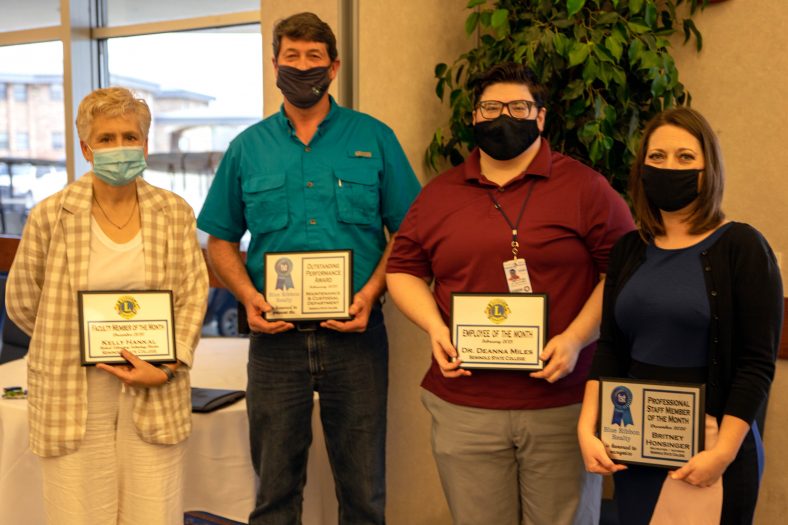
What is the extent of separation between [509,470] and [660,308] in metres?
0.64

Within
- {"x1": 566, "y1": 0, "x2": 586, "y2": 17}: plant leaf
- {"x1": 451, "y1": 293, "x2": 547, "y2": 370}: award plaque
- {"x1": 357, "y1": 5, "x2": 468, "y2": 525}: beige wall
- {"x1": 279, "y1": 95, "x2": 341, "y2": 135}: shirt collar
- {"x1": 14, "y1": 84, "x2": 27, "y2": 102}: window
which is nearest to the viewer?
{"x1": 451, "y1": 293, "x2": 547, "y2": 370}: award plaque

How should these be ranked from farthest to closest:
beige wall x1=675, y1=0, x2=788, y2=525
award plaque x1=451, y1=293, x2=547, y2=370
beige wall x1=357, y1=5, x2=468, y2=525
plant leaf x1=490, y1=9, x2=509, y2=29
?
beige wall x1=357, y1=5, x2=468, y2=525 < beige wall x1=675, y1=0, x2=788, y2=525 < plant leaf x1=490, y1=9, x2=509, y2=29 < award plaque x1=451, y1=293, x2=547, y2=370

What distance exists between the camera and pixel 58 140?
5496 millimetres

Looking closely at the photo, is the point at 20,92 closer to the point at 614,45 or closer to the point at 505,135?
the point at 614,45

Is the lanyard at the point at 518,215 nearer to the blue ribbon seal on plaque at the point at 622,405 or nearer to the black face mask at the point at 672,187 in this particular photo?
the black face mask at the point at 672,187

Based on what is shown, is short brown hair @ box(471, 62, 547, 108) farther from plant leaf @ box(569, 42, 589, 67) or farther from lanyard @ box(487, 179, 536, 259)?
plant leaf @ box(569, 42, 589, 67)

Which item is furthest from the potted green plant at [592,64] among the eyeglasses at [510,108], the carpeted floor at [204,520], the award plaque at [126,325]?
the carpeted floor at [204,520]

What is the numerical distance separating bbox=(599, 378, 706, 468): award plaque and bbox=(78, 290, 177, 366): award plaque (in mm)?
1109

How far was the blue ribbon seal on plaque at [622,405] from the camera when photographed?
1.82 metres

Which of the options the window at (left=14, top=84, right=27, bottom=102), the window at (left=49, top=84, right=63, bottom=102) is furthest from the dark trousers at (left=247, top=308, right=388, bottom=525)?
the window at (left=14, top=84, right=27, bottom=102)

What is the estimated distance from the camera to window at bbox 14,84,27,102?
18.8 feet

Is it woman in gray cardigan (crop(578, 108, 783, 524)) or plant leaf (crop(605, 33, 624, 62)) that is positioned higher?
plant leaf (crop(605, 33, 624, 62))

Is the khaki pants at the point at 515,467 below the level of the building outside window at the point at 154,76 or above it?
below

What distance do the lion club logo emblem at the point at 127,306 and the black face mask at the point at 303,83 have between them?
781 millimetres
